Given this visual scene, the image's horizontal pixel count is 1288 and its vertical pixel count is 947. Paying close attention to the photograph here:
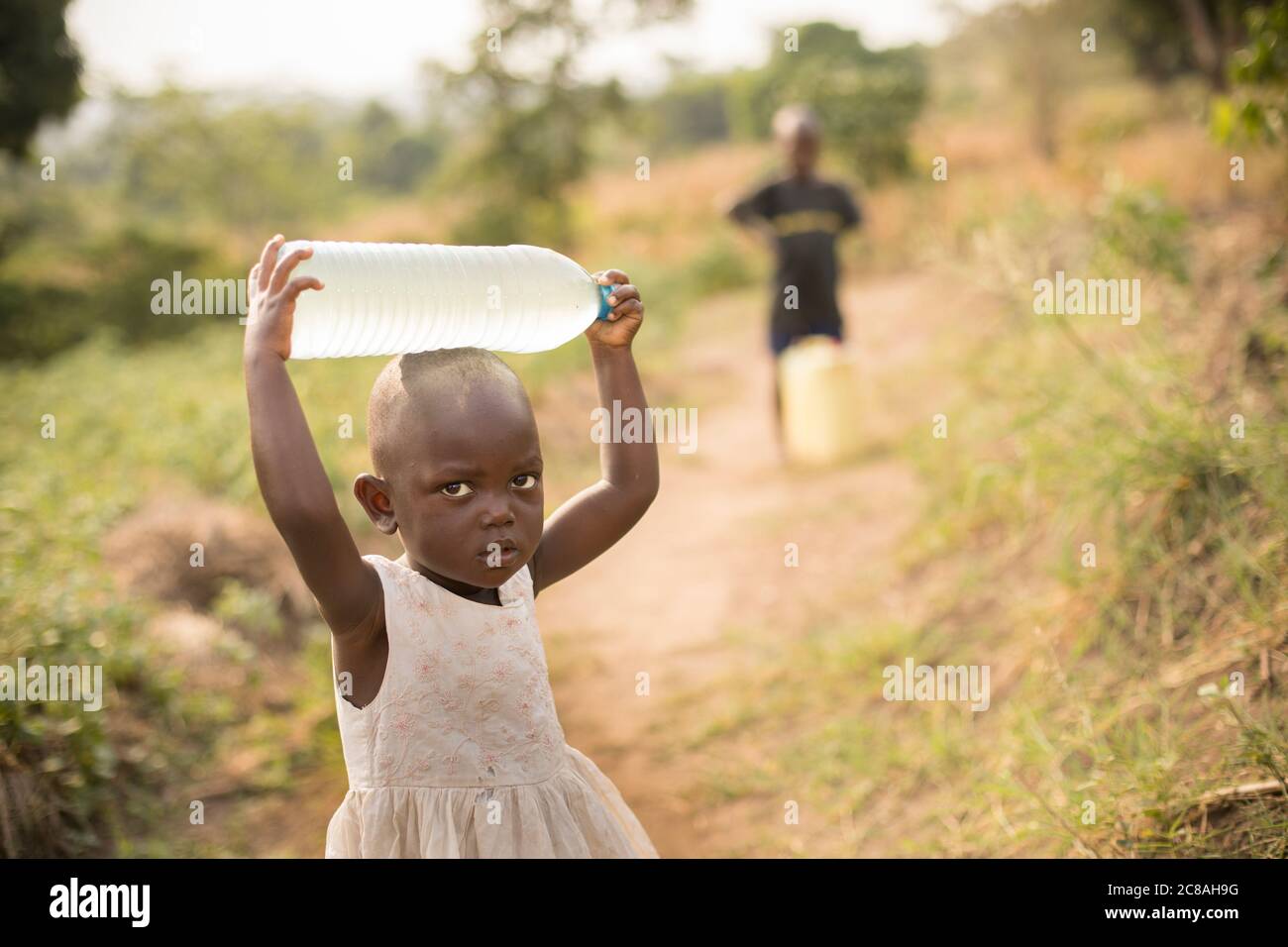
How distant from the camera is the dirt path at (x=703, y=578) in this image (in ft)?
12.1

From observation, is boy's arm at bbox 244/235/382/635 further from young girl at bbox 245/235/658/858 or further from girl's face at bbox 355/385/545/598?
girl's face at bbox 355/385/545/598

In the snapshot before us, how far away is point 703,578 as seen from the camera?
5.23m

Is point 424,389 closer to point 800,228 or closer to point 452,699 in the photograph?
point 452,699

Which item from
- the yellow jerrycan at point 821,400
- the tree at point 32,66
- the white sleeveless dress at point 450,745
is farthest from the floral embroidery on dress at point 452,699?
the tree at point 32,66

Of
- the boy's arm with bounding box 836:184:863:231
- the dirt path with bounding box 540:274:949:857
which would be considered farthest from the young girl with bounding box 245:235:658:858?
the boy's arm with bounding box 836:184:863:231

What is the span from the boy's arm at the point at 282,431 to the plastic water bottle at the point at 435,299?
72 mm

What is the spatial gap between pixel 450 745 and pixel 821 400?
16.1 feet

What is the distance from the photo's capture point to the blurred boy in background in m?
6.33

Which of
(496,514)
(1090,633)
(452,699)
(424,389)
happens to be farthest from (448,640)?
(1090,633)

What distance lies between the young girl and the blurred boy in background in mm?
4881

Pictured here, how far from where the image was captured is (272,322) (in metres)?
1.46
